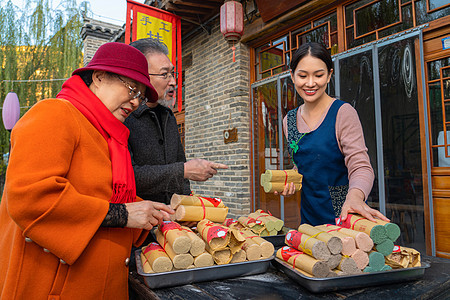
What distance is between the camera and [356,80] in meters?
3.67

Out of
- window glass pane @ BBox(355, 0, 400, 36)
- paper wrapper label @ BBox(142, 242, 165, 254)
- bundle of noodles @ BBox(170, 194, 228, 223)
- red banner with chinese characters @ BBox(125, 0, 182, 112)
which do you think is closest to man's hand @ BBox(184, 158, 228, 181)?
bundle of noodles @ BBox(170, 194, 228, 223)

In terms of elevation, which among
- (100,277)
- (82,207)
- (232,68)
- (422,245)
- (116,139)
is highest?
(232,68)

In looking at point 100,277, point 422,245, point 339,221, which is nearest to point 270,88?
point 422,245

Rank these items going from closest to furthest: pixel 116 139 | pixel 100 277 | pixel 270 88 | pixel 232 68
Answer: pixel 100 277, pixel 116 139, pixel 270 88, pixel 232 68

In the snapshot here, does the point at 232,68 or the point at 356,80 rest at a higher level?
the point at 232,68

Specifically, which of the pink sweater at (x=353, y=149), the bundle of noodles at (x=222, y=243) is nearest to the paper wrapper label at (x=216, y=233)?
the bundle of noodles at (x=222, y=243)

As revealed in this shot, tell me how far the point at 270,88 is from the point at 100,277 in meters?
4.33

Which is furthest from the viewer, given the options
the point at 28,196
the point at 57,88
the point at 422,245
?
the point at 57,88

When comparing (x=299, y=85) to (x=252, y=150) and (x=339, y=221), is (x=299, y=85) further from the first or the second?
(x=252, y=150)

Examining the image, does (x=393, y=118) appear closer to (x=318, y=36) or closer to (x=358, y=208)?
(x=318, y=36)

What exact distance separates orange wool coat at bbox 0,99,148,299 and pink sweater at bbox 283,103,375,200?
4.04ft

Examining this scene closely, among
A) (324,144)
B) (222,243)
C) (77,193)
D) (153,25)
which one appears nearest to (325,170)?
(324,144)

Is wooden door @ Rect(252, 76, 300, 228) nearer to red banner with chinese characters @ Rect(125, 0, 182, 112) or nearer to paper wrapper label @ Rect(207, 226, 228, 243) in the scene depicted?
red banner with chinese characters @ Rect(125, 0, 182, 112)

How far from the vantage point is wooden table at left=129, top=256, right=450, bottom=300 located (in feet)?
3.25
